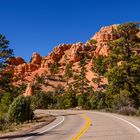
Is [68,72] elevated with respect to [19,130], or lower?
elevated

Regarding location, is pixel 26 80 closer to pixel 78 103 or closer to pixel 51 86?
pixel 51 86

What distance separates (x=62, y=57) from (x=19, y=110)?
130508mm

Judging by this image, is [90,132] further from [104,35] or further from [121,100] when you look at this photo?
[104,35]

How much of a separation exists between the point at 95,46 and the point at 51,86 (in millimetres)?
40337

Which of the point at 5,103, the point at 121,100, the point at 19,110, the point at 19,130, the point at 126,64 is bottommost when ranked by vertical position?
the point at 19,130

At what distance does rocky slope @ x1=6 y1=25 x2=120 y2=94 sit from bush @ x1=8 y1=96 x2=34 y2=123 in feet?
356

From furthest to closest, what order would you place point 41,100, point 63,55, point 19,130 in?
point 63,55
point 41,100
point 19,130

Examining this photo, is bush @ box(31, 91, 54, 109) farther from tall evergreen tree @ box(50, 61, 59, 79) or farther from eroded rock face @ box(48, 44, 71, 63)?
eroded rock face @ box(48, 44, 71, 63)

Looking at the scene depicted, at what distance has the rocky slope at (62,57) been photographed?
154 m

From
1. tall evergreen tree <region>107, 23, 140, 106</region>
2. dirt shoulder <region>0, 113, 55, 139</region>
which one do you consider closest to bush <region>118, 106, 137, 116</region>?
tall evergreen tree <region>107, 23, 140, 106</region>

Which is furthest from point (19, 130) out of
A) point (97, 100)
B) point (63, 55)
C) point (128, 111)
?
point (63, 55)

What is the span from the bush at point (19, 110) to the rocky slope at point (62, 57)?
356 ft

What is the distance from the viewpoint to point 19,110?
36781 mm

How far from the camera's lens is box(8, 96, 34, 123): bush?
3637cm
